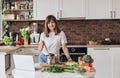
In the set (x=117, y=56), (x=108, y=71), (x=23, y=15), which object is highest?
(x=23, y=15)

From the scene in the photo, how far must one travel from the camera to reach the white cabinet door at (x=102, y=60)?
538cm

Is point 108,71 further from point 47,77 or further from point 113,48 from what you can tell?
point 47,77

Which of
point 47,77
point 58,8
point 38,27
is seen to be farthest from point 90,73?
point 38,27

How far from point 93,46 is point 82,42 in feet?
2.25

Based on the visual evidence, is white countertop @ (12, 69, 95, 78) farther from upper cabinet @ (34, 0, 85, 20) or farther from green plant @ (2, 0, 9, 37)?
green plant @ (2, 0, 9, 37)

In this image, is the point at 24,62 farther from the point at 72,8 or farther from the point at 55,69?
the point at 72,8

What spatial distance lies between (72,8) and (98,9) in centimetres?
58

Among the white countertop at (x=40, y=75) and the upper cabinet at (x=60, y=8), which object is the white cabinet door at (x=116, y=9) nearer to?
the upper cabinet at (x=60, y=8)

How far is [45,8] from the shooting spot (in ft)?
18.9

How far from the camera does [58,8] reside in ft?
18.8

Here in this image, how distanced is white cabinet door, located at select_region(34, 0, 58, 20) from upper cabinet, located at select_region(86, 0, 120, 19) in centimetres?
74

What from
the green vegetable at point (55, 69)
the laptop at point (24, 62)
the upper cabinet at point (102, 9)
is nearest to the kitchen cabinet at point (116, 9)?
the upper cabinet at point (102, 9)

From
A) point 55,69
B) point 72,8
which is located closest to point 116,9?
point 72,8

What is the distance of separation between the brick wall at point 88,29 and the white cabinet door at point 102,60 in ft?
2.19
